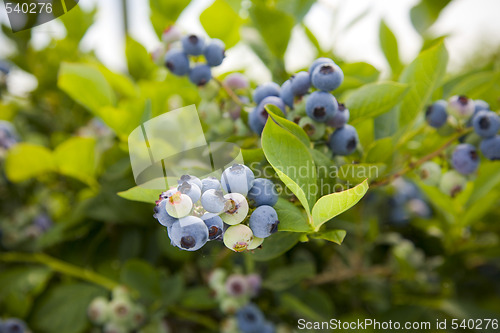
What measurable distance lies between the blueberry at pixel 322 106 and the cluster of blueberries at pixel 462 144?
22 cm

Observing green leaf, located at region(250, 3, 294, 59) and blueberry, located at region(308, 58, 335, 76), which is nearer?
blueberry, located at region(308, 58, 335, 76)

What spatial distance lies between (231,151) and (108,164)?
1.52 feet

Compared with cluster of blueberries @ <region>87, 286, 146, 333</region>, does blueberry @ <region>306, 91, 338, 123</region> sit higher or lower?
higher

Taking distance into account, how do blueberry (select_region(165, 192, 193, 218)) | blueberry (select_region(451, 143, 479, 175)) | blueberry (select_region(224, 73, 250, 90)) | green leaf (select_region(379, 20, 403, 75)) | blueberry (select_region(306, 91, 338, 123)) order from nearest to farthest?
blueberry (select_region(165, 192, 193, 218))
blueberry (select_region(306, 91, 338, 123))
blueberry (select_region(451, 143, 479, 175))
blueberry (select_region(224, 73, 250, 90))
green leaf (select_region(379, 20, 403, 75))

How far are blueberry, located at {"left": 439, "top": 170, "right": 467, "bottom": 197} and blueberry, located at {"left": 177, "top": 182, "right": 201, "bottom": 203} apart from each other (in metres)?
0.43

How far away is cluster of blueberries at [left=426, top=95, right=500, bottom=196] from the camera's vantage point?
536 mm

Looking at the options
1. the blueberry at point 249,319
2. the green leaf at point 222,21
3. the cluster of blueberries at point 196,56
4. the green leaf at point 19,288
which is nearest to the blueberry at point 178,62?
the cluster of blueberries at point 196,56

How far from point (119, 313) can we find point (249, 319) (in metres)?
0.28

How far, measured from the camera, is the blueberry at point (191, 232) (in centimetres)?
32

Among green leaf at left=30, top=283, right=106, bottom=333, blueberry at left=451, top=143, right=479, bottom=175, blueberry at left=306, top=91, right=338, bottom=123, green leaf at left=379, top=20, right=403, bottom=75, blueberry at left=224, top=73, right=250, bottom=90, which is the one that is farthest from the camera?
green leaf at left=30, top=283, right=106, bottom=333

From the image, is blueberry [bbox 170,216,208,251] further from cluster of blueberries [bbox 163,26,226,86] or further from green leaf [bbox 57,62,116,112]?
green leaf [bbox 57,62,116,112]

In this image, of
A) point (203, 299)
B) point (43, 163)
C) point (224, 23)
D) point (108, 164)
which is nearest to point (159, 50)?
point (224, 23)

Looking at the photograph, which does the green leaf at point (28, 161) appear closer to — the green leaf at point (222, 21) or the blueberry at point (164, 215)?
the green leaf at point (222, 21)

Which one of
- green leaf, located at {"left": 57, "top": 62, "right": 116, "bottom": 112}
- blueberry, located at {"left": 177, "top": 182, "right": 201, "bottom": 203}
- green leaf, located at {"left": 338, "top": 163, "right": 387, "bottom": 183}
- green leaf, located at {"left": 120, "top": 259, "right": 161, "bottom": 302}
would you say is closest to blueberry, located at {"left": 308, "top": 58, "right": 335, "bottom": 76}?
green leaf, located at {"left": 338, "top": 163, "right": 387, "bottom": 183}
